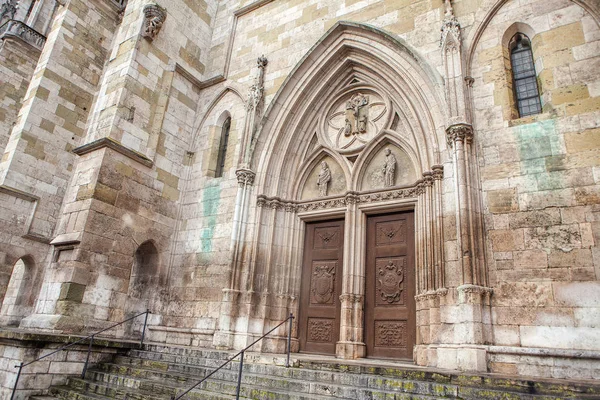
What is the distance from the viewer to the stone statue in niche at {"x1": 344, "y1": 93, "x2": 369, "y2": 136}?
9344 millimetres

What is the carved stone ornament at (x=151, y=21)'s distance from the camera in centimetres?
1040

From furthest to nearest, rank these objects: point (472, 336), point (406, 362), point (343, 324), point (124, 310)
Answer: point (124, 310), point (343, 324), point (406, 362), point (472, 336)

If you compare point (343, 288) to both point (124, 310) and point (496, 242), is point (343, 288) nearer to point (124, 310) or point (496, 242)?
point (496, 242)

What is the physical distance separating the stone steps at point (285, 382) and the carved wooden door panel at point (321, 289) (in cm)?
201

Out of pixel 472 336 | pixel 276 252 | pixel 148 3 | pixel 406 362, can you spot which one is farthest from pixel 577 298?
pixel 148 3

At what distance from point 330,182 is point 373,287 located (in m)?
2.54

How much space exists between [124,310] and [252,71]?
6.45 metres

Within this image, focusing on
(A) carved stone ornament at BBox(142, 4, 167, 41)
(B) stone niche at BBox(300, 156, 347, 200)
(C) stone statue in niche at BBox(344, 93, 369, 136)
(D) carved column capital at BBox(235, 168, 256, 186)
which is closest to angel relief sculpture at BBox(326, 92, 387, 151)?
(C) stone statue in niche at BBox(344, 93, 369, 136)

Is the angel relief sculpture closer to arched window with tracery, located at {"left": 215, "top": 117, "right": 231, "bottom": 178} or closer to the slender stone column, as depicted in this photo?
the slender stone column

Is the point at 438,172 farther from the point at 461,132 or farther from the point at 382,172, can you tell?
the point at 382,172

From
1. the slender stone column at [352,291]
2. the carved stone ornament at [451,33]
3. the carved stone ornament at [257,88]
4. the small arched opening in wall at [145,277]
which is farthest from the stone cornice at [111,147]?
the carved stone ornament at [451,33]

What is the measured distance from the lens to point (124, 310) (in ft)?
29.7

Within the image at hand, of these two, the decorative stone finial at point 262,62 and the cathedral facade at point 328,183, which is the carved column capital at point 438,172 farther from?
the decorative stone finial at point 262,62

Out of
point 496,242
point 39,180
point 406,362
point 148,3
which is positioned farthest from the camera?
point 39,180
